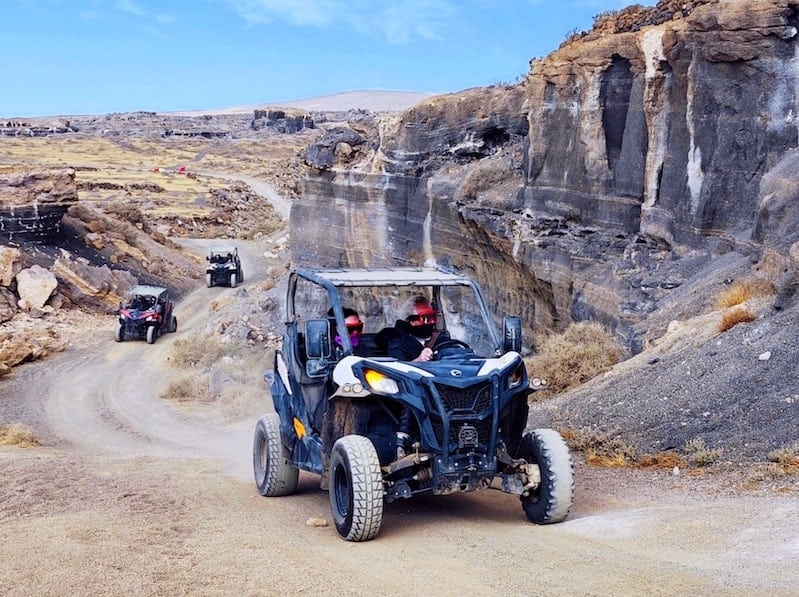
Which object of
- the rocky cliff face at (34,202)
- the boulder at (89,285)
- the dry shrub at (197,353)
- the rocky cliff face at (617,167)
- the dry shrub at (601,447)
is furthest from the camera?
the rocky cliff face at (34,202)

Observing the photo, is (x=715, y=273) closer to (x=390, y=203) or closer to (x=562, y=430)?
(x=562, y=430)

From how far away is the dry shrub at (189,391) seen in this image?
23484mm

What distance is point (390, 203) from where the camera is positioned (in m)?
25.9

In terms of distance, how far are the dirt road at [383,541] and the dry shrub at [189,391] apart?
34.5ft

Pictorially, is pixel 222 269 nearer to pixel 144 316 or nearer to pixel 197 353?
pixel 144 316

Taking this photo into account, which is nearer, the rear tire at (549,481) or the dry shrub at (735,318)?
the rear tire at (549,481)

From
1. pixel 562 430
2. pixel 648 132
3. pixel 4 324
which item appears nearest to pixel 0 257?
pixel 4 324

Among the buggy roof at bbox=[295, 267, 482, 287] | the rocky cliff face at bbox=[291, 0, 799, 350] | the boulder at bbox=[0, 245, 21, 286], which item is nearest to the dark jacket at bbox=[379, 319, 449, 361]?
the buggy roof at bbox=[295, 267, 482, 287]

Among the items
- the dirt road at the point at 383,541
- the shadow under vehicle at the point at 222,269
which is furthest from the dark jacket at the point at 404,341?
the shadow under vehicle at the point at 222,269

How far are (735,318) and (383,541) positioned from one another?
6.98m

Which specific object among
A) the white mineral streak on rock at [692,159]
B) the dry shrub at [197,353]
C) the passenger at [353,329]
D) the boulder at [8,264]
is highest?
the white mineral streak on rock at [692,159]

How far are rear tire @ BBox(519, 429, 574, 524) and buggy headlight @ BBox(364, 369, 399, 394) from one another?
1.38 m

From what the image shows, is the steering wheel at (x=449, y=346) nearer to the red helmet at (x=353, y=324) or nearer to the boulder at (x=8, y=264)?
the red helmet at (x=353, y=324)

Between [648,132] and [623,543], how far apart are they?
1176 cm
